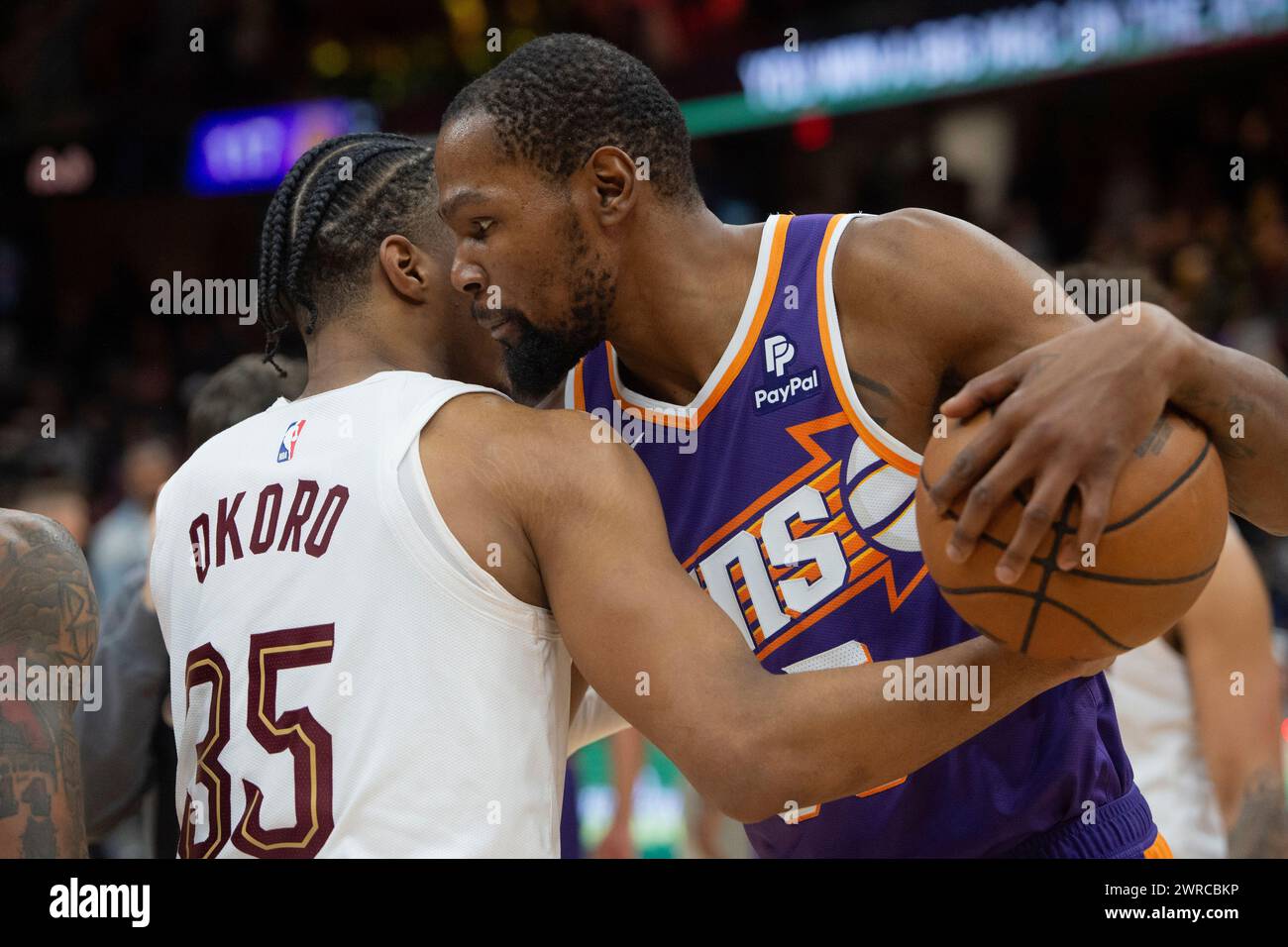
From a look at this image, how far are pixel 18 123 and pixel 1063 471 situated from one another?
13.5m

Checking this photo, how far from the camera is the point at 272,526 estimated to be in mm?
2164

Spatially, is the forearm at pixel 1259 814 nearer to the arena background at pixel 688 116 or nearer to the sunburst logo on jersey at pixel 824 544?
the sunburst logo on jersey at pixel 824 544

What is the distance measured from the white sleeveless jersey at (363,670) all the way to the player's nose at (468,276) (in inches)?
8.6

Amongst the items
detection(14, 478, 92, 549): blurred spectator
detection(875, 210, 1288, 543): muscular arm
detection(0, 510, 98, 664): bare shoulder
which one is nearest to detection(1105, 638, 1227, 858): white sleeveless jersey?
detection(875, 210, 1288, 543): muscular arm

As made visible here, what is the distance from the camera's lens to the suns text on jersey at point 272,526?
212cm

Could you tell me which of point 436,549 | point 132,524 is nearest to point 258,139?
point 132,524

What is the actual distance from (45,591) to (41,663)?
0.43 feet

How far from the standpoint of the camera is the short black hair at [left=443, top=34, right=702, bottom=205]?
2391 mm

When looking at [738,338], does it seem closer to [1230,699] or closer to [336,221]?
[336,221]

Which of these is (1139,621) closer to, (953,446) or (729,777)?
(953,446)

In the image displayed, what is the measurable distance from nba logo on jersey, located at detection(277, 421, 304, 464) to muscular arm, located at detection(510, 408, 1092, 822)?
38 cm

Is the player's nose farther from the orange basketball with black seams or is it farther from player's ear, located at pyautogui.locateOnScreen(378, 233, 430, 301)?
the orange basketball with black seams

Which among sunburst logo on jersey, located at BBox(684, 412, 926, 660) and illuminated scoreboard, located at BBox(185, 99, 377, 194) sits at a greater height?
illuminated scoreboard, located at BBox(185, 99, 377, 194)

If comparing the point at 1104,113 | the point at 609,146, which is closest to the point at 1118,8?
the point at 1104,113
